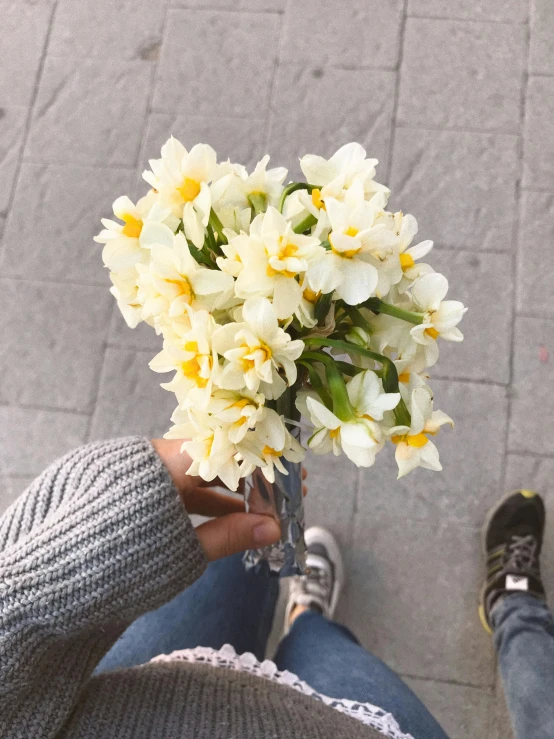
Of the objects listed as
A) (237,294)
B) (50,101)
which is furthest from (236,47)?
(237,294)

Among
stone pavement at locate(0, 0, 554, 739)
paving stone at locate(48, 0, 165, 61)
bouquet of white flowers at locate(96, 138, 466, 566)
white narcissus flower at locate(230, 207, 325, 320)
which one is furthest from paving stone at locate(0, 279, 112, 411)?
white narcissus flower at locate(230, 207, 325, 320)

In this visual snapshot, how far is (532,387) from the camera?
1.46 metres

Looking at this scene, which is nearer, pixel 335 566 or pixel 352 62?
pixel 335 566

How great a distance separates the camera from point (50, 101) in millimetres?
1744

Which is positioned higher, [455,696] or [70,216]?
[70,216]

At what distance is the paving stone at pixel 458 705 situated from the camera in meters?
1.30

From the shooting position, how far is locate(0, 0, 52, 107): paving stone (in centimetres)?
176

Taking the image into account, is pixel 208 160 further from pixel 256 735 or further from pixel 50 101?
pixel 50 101

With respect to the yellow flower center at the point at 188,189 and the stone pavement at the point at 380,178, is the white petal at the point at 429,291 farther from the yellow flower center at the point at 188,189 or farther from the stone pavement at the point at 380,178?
the stone pavement at the point at 380,178

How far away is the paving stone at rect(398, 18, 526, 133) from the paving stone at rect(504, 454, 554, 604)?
811 mm

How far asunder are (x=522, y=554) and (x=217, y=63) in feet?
4.62

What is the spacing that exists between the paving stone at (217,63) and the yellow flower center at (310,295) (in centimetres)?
129

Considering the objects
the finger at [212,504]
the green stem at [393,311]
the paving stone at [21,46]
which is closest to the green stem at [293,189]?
the green stem at [393,311]

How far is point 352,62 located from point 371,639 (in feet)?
4.55
